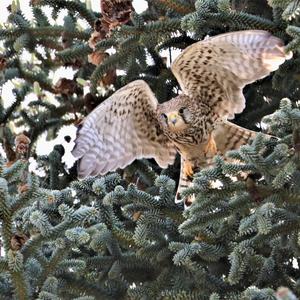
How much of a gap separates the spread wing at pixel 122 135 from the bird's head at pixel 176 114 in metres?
0.09

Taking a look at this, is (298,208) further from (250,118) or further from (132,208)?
(250,118)

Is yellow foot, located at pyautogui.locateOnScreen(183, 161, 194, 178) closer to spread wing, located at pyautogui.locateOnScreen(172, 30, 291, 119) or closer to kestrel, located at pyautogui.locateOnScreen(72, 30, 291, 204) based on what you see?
kestrel, located at pyautogui.locateOnScreen(72, 30, 291, 204)

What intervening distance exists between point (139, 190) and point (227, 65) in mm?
788

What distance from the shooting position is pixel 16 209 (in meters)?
2.80

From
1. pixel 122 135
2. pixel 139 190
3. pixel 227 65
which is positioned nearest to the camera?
pixel 139 190

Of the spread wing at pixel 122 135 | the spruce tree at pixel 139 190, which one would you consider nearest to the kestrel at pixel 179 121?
the spread wing at pixel 122 135

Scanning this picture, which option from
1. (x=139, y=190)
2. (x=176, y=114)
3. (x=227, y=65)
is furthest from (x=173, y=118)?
(x=139, y=190)

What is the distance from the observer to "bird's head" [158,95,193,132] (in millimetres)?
4074

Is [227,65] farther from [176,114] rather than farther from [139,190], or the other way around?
[139,190]

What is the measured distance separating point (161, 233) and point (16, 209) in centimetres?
81

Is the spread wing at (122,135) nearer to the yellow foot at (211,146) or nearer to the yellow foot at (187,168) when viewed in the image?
the yellow foot at (187,168)

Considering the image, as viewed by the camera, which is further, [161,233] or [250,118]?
[250,118]

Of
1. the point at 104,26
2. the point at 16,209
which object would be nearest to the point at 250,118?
the point at 104,26

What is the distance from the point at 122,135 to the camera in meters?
4.23
